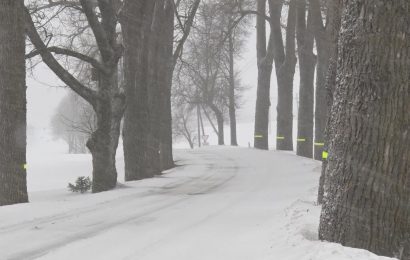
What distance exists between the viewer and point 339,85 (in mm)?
6031

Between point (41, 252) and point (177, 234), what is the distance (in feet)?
6.49

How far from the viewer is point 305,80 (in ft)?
82.9

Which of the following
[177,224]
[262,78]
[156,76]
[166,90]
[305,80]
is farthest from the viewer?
[262,78]

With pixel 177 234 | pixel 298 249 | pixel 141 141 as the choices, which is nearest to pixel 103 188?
pixel 141 141

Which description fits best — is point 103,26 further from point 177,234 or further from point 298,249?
point 298,249

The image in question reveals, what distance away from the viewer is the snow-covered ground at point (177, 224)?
6.61 metres

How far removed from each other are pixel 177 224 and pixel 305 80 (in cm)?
1783

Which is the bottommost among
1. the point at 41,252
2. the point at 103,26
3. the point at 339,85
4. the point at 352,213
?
the point at 41,252

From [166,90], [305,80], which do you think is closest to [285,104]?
[305,80]

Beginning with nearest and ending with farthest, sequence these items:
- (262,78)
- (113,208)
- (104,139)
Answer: (113,208)
(104,139)
(262,78)

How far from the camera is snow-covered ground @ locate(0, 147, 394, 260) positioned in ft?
21.7

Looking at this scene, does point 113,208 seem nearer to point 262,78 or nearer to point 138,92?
point 138,92

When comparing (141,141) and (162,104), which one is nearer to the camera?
(141,141)

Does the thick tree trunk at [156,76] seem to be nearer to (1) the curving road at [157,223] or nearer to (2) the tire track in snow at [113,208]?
(2) the tire track in snow at [113,208]
